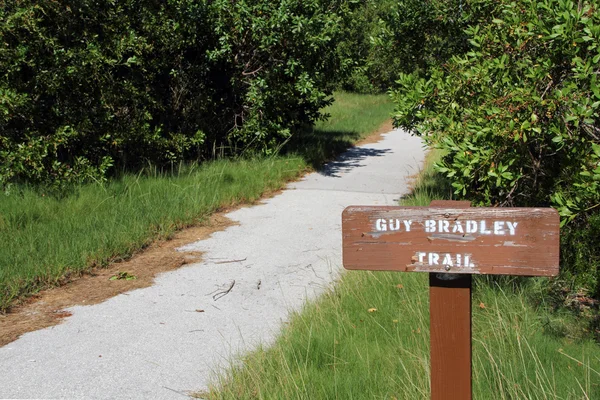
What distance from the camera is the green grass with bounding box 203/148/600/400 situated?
4.24 m

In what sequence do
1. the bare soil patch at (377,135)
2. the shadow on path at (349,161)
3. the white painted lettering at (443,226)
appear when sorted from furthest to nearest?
1. the bare soil patch at (377,135)
2. the shadow on path at (349,161)
3. the white painted lettering at (443,226)

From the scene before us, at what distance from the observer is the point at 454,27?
9898mm

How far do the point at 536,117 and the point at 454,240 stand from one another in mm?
2884

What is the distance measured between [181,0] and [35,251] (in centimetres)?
574

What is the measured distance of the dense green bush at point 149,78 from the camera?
978cm

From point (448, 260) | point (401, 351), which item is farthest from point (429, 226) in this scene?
point (401, 351)

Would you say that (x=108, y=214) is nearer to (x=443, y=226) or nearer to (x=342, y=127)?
(x=443, y=226)

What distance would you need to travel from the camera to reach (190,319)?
6.19m

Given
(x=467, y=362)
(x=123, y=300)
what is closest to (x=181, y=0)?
(x=123, y=300)

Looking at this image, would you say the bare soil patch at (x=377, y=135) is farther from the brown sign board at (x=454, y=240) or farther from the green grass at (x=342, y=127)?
the brown sign board at (x=454, y=240)

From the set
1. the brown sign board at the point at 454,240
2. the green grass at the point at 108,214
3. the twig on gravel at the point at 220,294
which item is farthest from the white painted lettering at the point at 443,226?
the green grass at the point at 108,214

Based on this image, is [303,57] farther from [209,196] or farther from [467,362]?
[467,362]

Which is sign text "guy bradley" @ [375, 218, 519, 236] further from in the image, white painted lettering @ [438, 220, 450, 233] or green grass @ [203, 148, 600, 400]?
green grass @ [203, 148, 600, 400]

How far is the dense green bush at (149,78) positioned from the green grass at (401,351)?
5.35m
